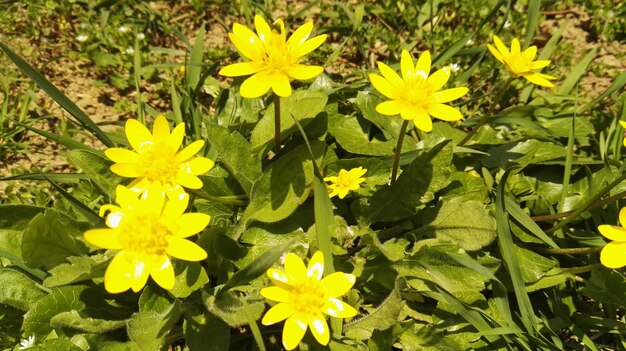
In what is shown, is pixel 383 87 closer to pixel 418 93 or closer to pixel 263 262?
pixel 418 93

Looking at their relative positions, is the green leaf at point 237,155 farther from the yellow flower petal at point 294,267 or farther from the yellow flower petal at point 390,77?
the yellow flower petal at point 390,77

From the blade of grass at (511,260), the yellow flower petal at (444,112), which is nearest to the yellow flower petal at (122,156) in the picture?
the yellow flower petal at (444,112)

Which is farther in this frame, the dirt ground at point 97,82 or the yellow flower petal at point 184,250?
the dirt ground at point 97,82

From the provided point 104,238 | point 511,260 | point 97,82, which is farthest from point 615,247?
point 97,82

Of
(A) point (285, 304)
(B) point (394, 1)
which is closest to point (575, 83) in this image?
(B) point (394, 1)

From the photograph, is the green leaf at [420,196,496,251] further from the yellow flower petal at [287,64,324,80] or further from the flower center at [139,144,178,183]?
the flower center at [139,144,178,183]

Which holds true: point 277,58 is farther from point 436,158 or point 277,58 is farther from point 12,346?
point 12,346

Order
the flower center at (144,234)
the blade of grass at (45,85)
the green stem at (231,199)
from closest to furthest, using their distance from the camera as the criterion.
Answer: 1. the flower center at (144,234)
2. the blade of grass at (45,85)
3. the green stem at (231,199)
